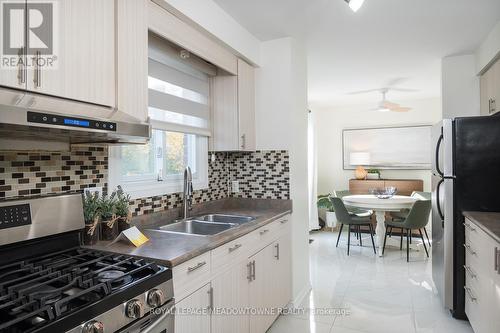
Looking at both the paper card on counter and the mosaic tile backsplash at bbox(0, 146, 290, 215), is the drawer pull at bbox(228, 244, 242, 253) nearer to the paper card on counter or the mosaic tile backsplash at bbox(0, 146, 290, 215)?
the paper card on counter

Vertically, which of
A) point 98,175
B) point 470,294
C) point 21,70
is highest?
point 21,70

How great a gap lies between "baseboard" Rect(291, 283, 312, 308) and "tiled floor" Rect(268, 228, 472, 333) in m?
0.05

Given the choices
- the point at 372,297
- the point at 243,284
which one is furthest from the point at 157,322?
the point at 372,297

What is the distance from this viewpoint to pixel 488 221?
209 cm

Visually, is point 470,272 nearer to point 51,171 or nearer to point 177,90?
point 177,90

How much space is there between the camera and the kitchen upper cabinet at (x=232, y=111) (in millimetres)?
2662

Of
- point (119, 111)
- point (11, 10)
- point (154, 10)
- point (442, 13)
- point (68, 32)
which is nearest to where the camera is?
point (11, 10)

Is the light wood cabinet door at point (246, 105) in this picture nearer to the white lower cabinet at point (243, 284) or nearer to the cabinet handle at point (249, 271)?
the white lower cabinet at point (243, 284)

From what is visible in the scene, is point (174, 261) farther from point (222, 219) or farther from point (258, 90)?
point (258, 90)

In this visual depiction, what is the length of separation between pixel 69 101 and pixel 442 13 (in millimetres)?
2643

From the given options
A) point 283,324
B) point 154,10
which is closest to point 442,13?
point 154,10

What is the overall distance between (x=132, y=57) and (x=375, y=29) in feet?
6.86

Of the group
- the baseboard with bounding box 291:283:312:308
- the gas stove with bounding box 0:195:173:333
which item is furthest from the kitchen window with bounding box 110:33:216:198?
the baseboard with bounding box 291:283:312:308

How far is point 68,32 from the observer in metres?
1.25
